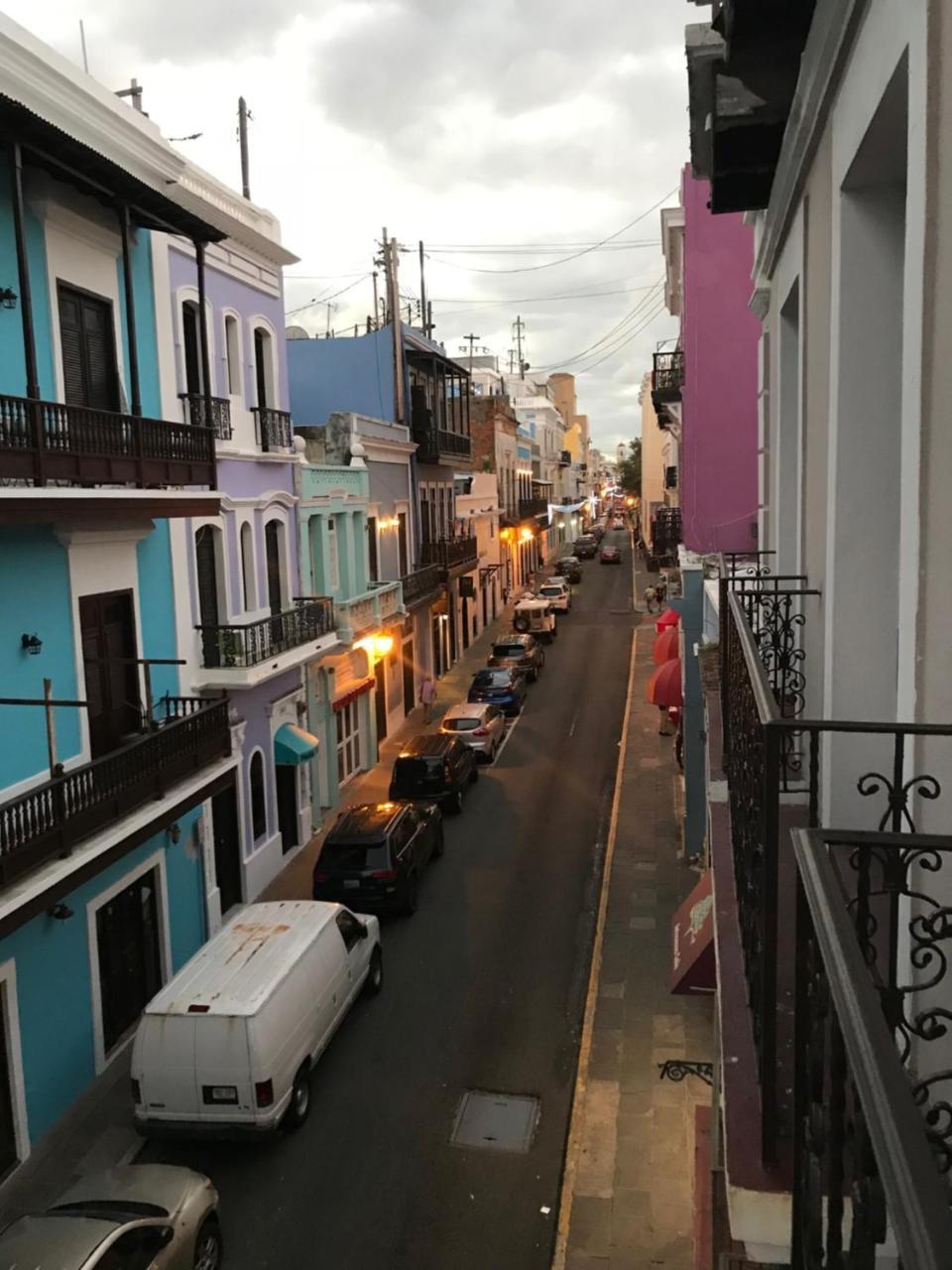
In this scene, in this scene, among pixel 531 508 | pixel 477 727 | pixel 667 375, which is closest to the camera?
pixel 667 375

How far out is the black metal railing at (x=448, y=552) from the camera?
102 ft

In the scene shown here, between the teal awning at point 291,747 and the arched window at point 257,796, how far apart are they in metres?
0.60

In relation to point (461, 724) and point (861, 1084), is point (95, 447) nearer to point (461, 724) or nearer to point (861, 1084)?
point (861, 1084)

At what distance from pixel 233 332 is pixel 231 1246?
530 inches

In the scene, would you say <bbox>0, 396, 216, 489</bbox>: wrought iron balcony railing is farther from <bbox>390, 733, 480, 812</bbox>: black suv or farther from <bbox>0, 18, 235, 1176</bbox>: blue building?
<bbox>390, 733, 480, 812</bbox>: black suv

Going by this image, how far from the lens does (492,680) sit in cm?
2945

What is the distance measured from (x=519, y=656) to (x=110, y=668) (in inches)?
858

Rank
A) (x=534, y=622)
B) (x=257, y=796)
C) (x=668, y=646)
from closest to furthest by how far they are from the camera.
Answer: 1. (x=257, y=796)
2. (x=668, y=646)
3. (x=534, y=622)

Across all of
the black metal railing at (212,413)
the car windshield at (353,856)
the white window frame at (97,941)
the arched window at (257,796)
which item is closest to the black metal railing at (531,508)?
the arched window at (257,796)

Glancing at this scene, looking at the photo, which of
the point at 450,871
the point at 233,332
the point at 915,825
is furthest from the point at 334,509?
the point at 915,825

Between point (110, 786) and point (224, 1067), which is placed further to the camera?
point (110, 786)

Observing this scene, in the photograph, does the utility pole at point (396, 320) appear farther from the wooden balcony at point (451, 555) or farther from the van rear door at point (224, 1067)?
the van rear door at point (224, 1067)

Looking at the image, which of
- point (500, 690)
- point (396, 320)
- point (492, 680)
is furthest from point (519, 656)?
point (396, 320)

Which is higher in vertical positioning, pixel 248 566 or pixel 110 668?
pixel 248 566
